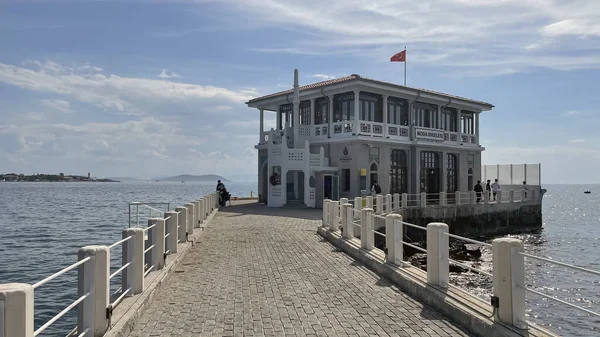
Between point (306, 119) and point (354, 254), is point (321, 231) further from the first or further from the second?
point (306, 119)

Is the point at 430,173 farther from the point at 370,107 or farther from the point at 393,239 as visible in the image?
the point at 393,239

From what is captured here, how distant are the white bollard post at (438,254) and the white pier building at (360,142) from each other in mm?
19734

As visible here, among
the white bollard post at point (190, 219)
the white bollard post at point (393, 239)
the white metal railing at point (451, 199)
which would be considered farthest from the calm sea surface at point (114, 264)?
the white bollard post at point (393, 239)

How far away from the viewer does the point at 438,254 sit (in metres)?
7.60

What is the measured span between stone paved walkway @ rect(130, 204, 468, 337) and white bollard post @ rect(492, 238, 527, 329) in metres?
0.70

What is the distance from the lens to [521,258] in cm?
572

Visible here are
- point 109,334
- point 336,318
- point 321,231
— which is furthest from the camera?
point 321,231

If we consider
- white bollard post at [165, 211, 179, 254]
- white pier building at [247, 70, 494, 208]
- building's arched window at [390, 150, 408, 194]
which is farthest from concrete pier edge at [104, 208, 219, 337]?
building's arched window at [390, 150, 408, 194]

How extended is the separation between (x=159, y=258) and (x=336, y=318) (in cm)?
444

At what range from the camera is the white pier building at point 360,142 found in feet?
91.7

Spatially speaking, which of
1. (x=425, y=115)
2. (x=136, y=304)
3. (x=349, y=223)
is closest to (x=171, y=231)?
(x=136, y=304)

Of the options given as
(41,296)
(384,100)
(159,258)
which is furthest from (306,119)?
(159,258)

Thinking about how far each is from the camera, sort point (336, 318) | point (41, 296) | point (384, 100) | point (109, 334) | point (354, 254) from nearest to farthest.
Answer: point (109, 334), point (336, 318), point (354, 254), point (41, 296), point (384, 100)

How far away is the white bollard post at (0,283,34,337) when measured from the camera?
3777 millimetres
